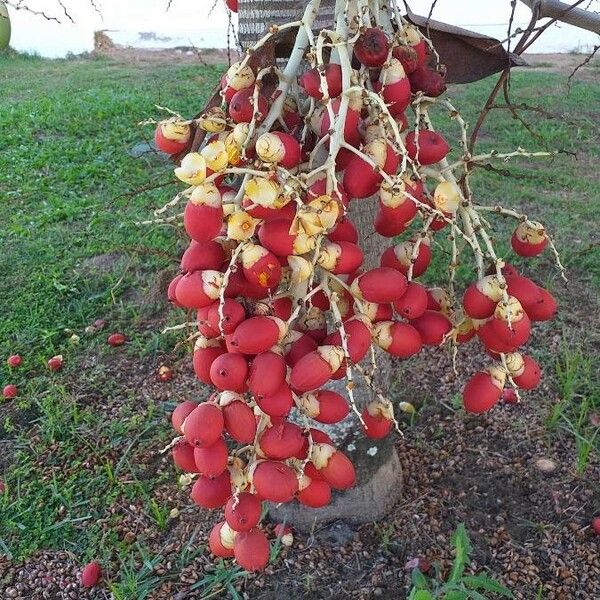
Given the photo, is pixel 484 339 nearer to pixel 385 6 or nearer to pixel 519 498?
pixel 385 6

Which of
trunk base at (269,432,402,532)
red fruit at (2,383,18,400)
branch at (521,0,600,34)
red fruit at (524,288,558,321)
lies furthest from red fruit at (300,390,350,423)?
red fruit at (2,383,18,400)

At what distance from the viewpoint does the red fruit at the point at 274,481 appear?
104 centimetres

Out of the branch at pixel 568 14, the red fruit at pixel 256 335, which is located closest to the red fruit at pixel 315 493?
the red fruit at pixel 256 335

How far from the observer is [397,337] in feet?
3.65

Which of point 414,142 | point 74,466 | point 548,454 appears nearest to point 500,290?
point 414,142

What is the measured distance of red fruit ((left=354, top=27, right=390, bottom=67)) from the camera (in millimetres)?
1056

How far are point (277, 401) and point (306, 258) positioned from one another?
0.20 meters

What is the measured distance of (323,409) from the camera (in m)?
1.09

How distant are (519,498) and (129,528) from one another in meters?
1.08

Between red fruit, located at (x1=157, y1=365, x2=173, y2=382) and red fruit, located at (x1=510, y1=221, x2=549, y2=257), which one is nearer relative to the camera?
Result: red fruit, located at (x1=510, y1=221, x2=549, y2=257)

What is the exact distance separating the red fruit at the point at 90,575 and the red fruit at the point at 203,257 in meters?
1.17

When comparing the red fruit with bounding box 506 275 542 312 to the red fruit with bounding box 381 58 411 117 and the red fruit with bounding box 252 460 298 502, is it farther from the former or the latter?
the red fruit with bounding box 252 460 298 502

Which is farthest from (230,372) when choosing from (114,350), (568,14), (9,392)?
(114,350)

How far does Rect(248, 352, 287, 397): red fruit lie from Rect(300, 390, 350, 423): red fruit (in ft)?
0.40
